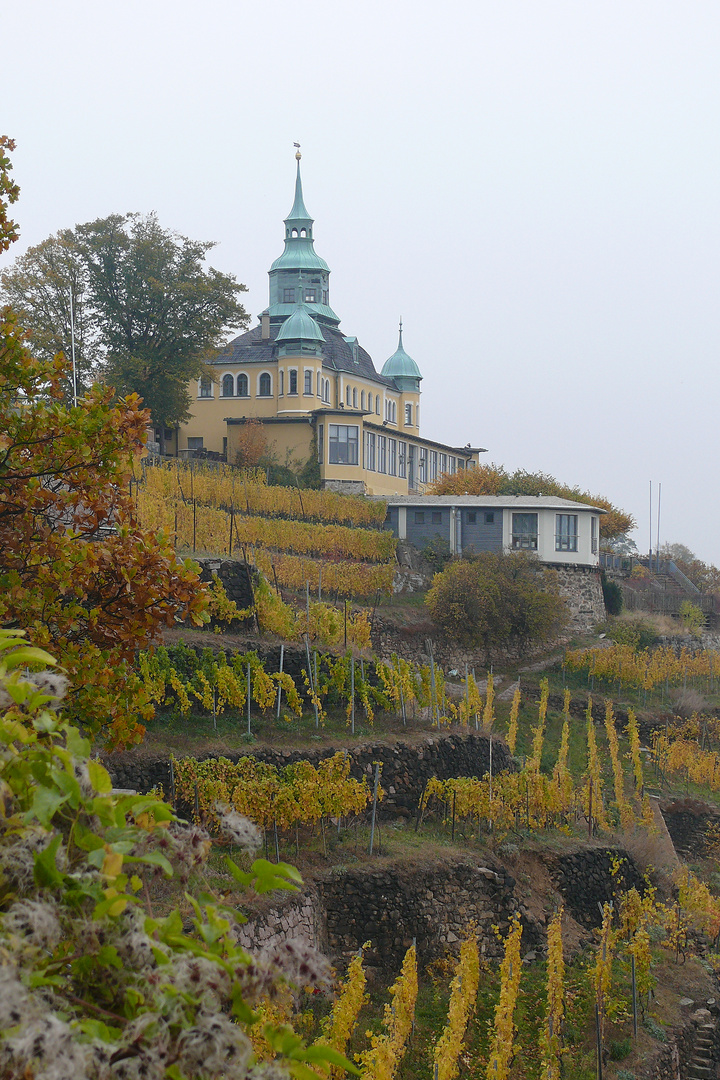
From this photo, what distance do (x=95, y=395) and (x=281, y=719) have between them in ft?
32.9

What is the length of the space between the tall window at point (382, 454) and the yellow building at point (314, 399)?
0.14ft

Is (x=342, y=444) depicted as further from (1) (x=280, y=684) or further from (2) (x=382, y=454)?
(1) (x=280, y=684)

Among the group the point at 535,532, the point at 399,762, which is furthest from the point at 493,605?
the point at 399,762

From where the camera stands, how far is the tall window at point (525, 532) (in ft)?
115

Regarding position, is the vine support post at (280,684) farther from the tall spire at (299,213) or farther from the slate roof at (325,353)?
the tall spire at (299,213)

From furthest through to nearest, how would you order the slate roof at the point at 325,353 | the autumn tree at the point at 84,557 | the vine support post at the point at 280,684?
the slate roof at the point at 325,353, the vine support post at the point at 280,684, the autumn tree at the point at 84,557

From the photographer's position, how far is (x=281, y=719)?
17.1m

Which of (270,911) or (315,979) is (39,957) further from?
(270,911)

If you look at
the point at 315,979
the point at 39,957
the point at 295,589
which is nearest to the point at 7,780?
the point at 39,957

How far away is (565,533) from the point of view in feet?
116

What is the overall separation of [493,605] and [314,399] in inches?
651

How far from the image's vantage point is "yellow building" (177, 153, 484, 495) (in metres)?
40.5

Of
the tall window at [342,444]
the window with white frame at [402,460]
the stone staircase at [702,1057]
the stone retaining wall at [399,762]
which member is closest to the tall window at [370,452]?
the tall window at [342,444]

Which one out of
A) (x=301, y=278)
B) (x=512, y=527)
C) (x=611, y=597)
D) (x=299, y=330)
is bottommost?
(x=611, y=597)
